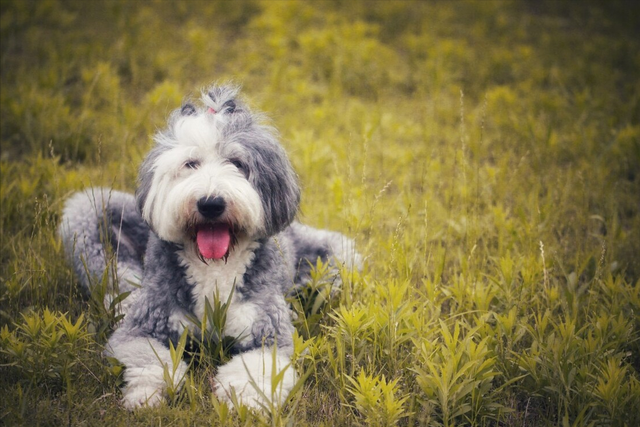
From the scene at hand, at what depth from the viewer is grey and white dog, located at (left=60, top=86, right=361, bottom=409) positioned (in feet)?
8.77

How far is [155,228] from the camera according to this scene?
2.81 meters

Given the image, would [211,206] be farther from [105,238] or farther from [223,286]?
[105,238]

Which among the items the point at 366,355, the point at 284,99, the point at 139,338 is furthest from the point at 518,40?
the point at 139,338

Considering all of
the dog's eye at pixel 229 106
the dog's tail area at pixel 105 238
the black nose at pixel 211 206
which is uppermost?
the dog's eye at pixel 229 106

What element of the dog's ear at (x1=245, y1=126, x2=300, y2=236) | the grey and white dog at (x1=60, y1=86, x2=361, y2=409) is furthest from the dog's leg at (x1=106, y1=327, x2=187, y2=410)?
the dog's ear at (x1=245, y1=126, x2=300, y2=236)

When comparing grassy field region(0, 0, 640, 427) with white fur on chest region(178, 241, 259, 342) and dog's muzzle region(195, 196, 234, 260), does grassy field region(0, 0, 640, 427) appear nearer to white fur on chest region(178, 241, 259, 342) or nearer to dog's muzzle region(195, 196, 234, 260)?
white fur on chest region(178, 241, 259, 342)

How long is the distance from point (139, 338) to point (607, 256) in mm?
3058

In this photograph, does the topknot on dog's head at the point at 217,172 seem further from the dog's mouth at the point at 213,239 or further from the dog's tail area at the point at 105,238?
Answer: the dog's tail area at the point at 105,238

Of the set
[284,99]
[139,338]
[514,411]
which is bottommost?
[514,411]

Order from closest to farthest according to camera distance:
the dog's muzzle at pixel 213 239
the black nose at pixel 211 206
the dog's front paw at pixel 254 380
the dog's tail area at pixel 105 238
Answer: the dog's front paw at pixel 254 380 < the black nose at pixel 211 206 < the dog's muzzle at pixel 213 239 < the dog's tail area at pixel 105 238

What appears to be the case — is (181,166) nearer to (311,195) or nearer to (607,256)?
(311,195)

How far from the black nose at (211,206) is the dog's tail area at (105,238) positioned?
92cm

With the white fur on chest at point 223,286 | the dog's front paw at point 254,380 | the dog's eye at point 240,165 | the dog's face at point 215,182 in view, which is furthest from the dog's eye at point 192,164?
the dog's front paw at point 254,380

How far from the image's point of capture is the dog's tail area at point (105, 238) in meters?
3.44
